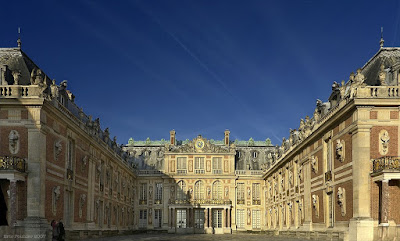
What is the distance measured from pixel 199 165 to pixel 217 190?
13.8 ft

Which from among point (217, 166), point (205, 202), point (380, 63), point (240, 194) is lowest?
point (205, 202)

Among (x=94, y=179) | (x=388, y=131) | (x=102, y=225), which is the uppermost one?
(x=388, y=131)

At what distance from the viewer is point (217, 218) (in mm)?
68438

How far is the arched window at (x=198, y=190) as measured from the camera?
6871 cm

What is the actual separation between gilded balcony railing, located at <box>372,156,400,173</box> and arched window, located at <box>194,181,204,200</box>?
4451 cm

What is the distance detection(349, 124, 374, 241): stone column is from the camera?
25.4 meters

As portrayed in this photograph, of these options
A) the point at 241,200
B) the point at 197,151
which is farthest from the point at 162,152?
the point at 241,200

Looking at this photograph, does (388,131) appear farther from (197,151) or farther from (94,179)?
(197,151)

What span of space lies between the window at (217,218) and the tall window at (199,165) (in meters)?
5.72

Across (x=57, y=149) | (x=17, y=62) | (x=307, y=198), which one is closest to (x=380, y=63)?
(x=307, y=198)

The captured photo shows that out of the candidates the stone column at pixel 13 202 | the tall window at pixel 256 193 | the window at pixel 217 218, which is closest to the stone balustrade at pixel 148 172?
the window at pixel 217 218

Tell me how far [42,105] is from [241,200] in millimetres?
45820

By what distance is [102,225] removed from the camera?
142 ft

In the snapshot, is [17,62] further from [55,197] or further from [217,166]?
[217,166]
